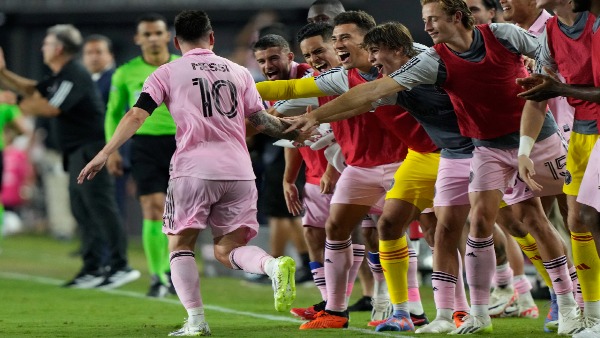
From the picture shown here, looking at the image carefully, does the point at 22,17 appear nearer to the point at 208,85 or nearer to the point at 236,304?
the point at 236,304

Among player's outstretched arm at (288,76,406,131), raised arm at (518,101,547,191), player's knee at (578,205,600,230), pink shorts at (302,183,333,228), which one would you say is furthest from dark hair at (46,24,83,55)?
player's knee at (578,205,600,230)

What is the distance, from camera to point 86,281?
1341 centimetres

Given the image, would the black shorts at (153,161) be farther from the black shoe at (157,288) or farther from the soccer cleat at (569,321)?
the soccer cleat at (569,321)

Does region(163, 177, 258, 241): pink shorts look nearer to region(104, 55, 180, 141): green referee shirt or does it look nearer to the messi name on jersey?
the messi name on jersey

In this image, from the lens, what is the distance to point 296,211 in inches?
396

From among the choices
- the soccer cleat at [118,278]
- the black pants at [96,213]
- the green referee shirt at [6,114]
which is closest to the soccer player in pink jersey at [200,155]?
the soccer cleat at [118,278]

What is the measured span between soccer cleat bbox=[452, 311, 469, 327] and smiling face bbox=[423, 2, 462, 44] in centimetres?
195

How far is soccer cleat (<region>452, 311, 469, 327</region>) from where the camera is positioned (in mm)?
8662

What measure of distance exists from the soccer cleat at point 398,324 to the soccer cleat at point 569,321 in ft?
3.41

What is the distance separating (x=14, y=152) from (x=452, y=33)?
17.8 meters

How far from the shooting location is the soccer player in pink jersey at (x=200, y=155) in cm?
802

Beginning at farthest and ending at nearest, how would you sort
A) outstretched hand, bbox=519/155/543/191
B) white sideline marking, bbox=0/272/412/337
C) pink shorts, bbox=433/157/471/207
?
white sideline marking, bbox=0/272/412/337, pink shorts, bbox=433/157/471/207, outstretched hand, bbox=519/155/543/191

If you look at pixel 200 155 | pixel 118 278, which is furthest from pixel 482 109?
pixel 118 278

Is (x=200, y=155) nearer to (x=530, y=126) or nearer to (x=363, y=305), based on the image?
(x=530, y=126)
